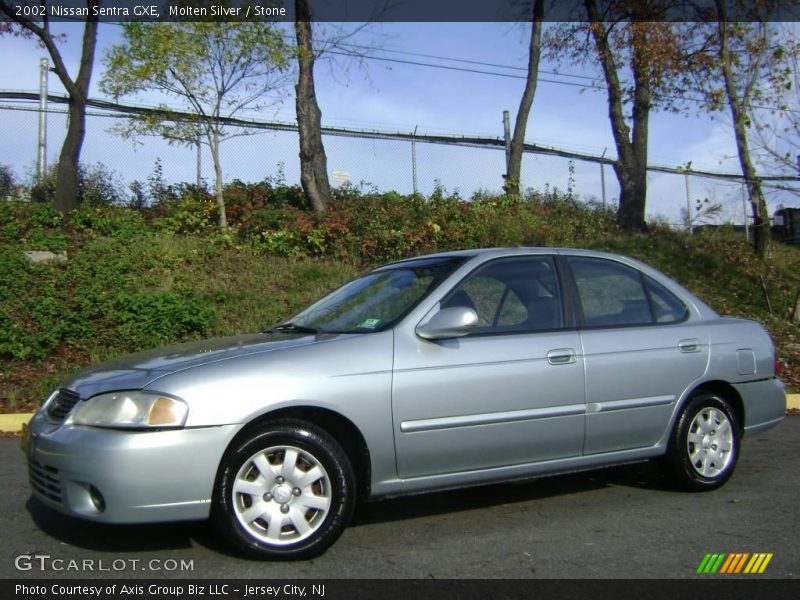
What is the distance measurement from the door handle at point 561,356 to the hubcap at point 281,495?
5.08ft

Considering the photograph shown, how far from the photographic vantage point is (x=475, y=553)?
13.5 ft

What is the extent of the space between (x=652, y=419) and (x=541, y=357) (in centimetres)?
96

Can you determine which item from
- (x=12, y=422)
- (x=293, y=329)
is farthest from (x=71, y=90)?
(x=293, y=329)

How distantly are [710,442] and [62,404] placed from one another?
13.3 feet

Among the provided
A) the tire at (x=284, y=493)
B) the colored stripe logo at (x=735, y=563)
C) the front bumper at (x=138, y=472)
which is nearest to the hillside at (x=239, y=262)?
the front bumper at (x=138, y=472)

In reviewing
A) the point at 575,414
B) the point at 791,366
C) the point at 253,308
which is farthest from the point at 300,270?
the point at 575,414

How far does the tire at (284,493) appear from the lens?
3.81 m

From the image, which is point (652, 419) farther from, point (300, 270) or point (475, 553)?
point (300, 270)

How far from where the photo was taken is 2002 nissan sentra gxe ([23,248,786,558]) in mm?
3746

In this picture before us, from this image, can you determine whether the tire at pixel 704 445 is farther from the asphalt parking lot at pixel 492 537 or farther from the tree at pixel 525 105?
the tree at pixel 525 105

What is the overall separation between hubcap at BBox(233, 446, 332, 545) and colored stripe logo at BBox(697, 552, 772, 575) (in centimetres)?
191

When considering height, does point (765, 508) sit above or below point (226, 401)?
below

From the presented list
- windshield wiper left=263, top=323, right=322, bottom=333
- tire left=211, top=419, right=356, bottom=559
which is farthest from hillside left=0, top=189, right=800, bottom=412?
tire left=211, top=419, right=356, bottom=559

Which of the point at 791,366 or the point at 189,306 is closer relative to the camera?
the point at 189,306
